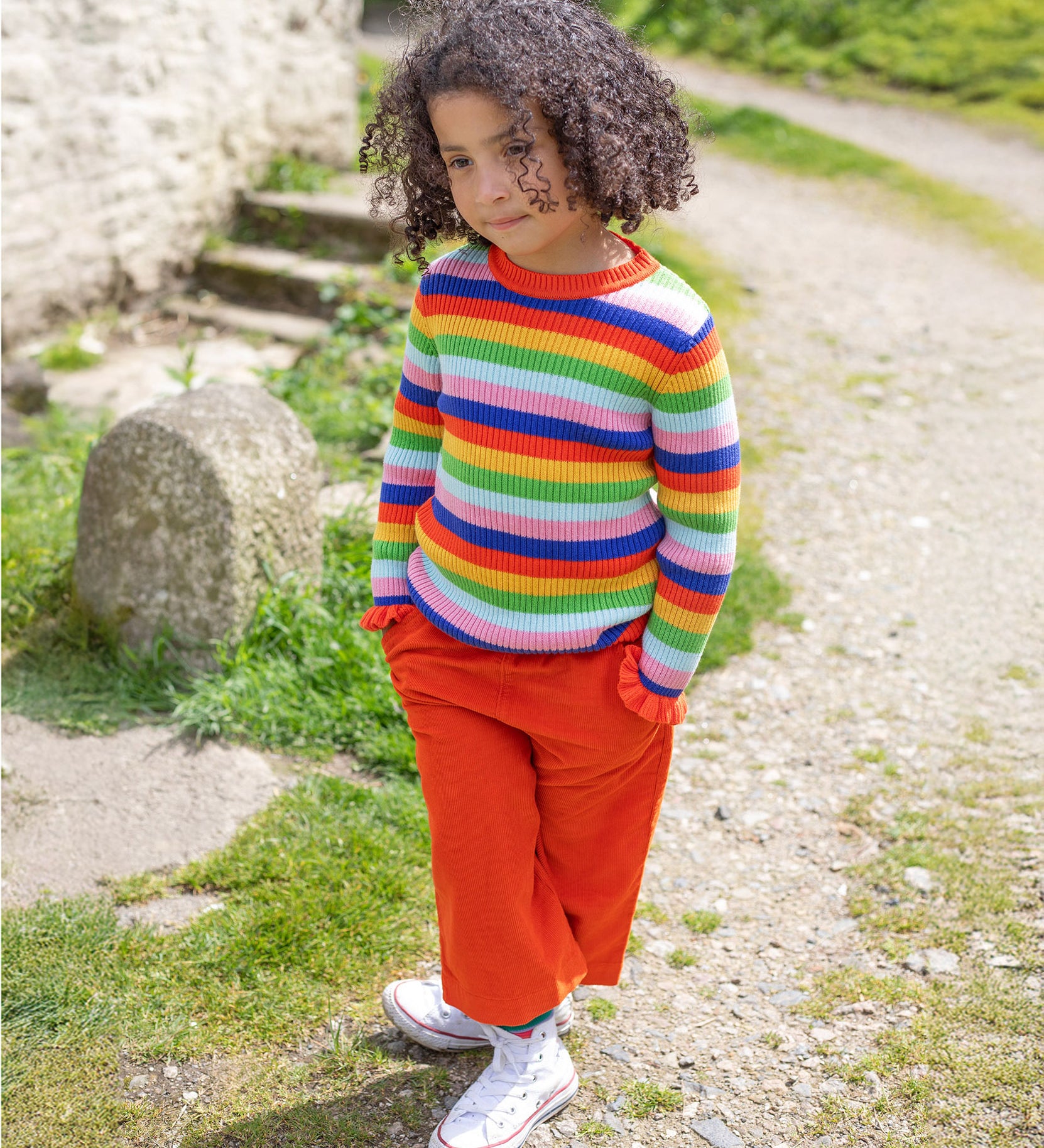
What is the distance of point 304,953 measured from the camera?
7.64 feet

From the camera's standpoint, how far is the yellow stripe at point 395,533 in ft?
6.46

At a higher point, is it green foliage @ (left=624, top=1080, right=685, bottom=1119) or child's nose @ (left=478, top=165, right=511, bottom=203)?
child's nose @ (left=478, top=165, right=511, bottom=203)

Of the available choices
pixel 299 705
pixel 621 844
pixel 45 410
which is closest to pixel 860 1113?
pixel 621 844

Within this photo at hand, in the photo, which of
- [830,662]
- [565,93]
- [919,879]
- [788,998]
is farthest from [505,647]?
[830,662]

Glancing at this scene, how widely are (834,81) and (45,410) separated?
9.32 metres

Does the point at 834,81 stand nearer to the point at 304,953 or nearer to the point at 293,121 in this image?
the point at 293,121

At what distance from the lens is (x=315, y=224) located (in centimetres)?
605

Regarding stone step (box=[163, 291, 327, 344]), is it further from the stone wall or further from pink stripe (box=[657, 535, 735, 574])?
pink stripe (box=[657, 535, 735, 574])

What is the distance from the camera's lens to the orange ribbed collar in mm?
1624

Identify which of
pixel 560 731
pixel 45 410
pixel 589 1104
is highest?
pixel 560 731

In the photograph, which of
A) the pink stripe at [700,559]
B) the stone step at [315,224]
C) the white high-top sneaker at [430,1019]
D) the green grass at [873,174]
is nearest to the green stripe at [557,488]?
the pink stripe at [700,559]

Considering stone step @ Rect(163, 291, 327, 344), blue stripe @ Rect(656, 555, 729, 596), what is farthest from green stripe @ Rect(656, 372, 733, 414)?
stone step @ Rect(163, 291, 327, 344)

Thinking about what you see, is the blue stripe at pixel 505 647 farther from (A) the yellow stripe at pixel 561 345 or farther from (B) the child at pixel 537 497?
(A) the yellow stripe at pixel 561 345

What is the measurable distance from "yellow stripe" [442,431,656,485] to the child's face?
300 millimetres
